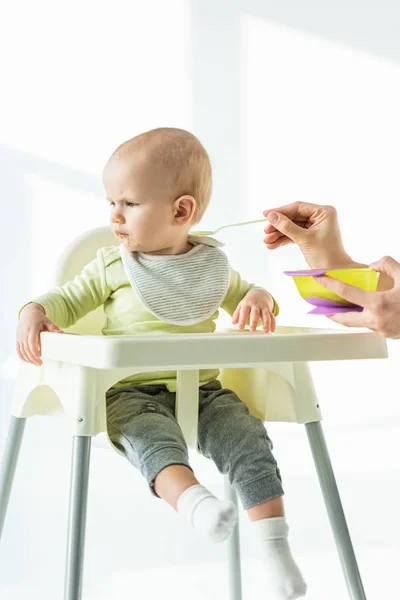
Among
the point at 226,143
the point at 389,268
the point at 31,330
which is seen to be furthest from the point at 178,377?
the point at 226,143

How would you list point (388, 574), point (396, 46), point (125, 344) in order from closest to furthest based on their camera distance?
point (125, 344) < point (388, 574) < point (396, 46)

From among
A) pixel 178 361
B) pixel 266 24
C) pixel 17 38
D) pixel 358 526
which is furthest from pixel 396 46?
pixel 178 361

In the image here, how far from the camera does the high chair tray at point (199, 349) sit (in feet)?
3.16

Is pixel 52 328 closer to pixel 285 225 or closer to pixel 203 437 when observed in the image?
pixel 203 437

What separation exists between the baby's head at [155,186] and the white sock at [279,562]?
417 millimetres

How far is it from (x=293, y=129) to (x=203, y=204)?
1.22 metres

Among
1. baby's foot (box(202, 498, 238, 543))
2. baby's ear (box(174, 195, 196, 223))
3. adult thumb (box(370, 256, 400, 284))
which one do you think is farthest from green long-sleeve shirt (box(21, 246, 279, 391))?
baby's foot (box(202, 498, 238, 543))

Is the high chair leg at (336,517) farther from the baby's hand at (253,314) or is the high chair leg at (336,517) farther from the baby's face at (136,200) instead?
the baby's face at (136,200)

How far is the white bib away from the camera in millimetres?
1257

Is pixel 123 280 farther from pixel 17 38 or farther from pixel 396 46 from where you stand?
pixel 396 46

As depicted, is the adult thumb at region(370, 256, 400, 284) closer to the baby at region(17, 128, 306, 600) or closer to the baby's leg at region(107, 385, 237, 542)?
the baby at region(17, 128, 306, 600)

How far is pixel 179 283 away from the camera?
128 centimetres

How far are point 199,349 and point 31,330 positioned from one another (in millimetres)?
256

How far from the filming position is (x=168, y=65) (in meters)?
2.39
